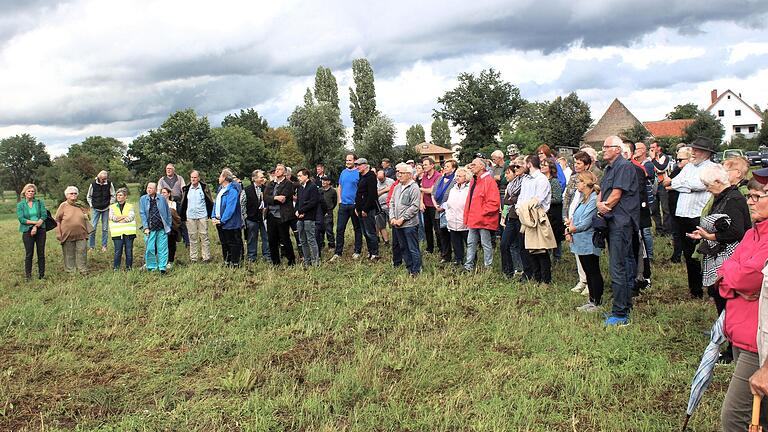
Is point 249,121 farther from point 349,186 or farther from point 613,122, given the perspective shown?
point 349,186

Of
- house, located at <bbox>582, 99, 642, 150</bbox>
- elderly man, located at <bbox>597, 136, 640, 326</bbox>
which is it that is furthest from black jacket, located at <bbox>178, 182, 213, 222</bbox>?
house, located at <bbox>582, 99, 642, 150</bbox>

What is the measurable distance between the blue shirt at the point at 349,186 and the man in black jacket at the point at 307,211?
1.03 metres

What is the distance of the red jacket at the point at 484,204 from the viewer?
8.58 metres

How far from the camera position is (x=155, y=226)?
10305mm

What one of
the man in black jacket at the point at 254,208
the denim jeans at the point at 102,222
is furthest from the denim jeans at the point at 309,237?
the denim jeans at the point at 102,222

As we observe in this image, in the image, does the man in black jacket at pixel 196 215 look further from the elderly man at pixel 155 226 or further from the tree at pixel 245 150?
the tree at pixel 245 150

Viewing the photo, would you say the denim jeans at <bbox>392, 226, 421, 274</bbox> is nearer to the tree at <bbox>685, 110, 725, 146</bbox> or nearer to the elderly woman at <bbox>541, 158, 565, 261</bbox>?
the elderly woman at <bbox>541, 158, 565, 261</bbox>

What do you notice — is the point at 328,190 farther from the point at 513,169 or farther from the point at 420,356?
the point at 420,356

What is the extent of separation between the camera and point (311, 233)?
994 centimetres

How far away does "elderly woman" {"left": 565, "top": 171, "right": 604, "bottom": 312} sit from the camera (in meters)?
6.78

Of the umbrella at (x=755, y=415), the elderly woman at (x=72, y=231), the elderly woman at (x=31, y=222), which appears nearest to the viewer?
the umbrella at (x=755, y=415)

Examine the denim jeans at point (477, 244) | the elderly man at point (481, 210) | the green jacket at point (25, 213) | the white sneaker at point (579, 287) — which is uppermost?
the green jacket at point (25, 213)

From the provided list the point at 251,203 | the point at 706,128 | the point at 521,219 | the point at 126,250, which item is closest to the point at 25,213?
the point at 126,250

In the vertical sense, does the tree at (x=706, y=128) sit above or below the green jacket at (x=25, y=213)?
above
